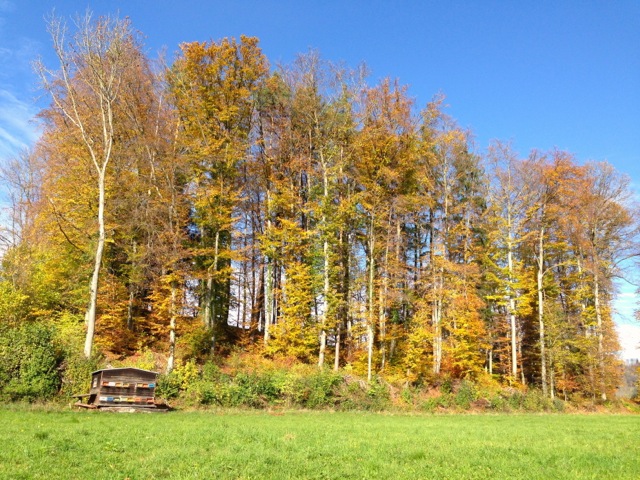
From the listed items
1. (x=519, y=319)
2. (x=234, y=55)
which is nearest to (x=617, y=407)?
(x=519, y=319)

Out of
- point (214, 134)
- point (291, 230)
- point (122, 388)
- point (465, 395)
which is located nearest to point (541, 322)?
point (465, 395)

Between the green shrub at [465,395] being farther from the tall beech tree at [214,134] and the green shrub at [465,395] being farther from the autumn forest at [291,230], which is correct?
the tall beech tree at [214,134]

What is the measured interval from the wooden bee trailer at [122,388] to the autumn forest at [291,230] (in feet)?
9.30

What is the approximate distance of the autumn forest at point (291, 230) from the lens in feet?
81.1

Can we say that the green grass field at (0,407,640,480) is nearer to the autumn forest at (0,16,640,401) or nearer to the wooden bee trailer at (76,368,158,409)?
the wooden bee trailer at (76,368,158,409)

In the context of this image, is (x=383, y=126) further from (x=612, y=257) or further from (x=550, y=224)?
(x=612, y=257)

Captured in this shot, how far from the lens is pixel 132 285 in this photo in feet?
87.2

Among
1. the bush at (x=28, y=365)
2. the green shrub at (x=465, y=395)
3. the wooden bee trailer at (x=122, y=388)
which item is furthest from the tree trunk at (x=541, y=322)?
the bush at (x=28, y=365)

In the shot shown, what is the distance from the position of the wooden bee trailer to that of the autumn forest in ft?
9.30

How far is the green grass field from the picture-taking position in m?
7.62

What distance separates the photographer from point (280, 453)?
920 centimetres

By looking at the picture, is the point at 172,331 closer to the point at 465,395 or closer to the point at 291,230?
the point at 291,230

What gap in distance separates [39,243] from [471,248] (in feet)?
97.5

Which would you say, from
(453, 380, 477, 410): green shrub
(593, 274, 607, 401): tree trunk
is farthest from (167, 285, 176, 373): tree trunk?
(593, 274, 607, 401): tree trunk
